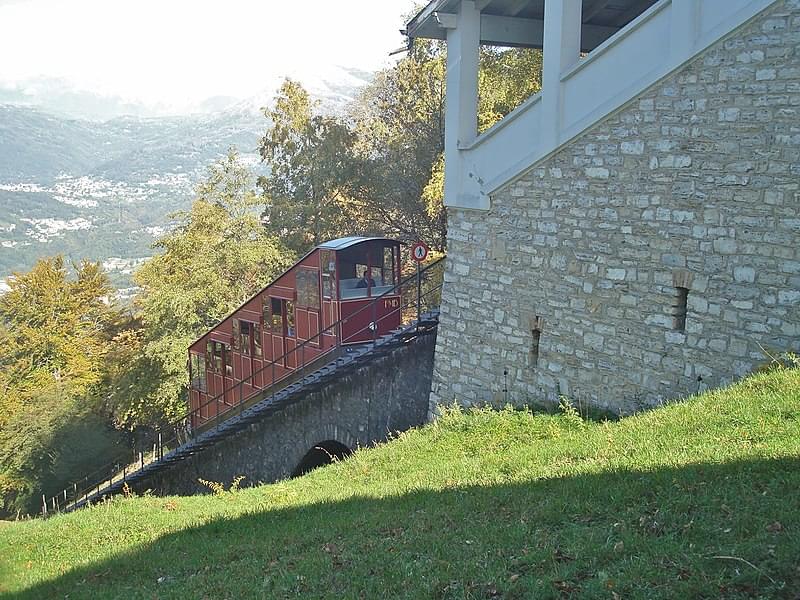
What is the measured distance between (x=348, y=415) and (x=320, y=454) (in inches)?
90.2

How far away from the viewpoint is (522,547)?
20.1 ft

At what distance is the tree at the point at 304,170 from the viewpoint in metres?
29.3

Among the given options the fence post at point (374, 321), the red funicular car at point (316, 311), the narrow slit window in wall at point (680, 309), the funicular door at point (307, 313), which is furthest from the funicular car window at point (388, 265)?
the narrow slit window in wall at point (680, 309)

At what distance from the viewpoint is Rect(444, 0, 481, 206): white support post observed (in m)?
13.0

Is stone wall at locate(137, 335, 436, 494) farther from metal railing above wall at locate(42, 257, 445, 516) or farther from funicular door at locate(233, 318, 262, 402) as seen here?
funicular door at locate(233, 318, 262, 402)

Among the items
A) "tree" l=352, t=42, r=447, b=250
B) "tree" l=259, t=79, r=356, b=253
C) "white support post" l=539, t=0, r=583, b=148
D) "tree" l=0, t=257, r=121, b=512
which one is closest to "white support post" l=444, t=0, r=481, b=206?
"white support post" l=539, t=0, r=583, b=148

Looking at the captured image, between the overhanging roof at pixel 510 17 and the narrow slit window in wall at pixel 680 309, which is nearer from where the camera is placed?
the narrow slit window in wall at pixel 680 309

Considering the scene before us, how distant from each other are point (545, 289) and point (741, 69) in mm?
3892

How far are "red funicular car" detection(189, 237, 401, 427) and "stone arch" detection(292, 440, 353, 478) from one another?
5.90ft

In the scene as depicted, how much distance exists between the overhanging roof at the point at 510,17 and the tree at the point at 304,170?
15495mm

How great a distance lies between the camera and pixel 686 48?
9453 millimetres

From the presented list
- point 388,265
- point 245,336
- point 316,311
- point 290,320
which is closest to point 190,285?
point 245,336

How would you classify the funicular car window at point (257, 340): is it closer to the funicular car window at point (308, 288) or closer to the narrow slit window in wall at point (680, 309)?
the funicular car window at point (308, 288)

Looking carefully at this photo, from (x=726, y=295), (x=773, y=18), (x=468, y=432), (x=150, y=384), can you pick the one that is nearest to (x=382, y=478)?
(x=468, y=432)
